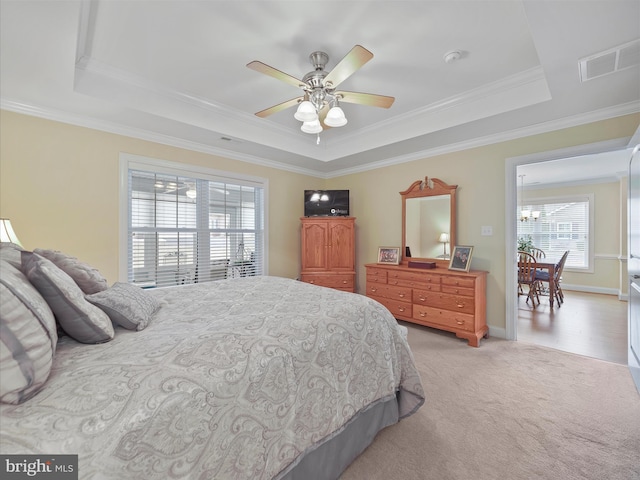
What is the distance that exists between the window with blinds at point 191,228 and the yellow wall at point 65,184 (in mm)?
223

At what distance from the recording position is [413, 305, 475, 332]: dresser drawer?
313 cm

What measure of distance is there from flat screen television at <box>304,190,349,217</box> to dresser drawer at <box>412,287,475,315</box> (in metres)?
1.77

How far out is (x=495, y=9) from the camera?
71.4 inches

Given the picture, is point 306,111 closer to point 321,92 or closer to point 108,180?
point 321,92

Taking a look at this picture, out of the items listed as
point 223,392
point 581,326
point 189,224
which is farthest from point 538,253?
point 223,392

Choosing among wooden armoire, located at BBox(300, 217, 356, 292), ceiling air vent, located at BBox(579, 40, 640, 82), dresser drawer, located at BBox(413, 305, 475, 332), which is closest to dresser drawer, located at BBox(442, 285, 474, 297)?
dresser drawer, located at BBox(413, 305, 475, 332)

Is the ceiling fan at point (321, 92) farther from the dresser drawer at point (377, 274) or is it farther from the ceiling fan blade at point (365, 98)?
the dresser drawer at point (377, 274)

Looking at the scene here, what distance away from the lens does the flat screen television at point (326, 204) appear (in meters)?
4.61

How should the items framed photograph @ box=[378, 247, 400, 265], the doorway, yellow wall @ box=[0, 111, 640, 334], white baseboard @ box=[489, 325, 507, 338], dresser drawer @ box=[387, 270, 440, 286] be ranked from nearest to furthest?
yellow wall @ box=[0, 111, 640, 334], the doorway, white baseboard @ box=[489, 325, 507, 338], dresser drawer @ box=[387, 270, 440, 286], framed photograph @ box=[378, 247, 400, 265]

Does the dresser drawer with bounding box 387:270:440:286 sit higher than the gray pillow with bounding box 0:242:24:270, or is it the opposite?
the gray pillow with bounding box 0:242:24:270

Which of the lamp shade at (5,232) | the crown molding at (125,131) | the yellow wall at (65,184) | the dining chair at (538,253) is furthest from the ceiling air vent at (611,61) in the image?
the dining chair at (538,253)

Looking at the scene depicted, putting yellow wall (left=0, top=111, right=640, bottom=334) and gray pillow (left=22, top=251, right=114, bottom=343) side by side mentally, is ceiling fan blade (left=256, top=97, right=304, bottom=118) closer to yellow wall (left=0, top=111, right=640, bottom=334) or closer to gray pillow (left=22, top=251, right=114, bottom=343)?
yellow wall (left=0, top=111, right=640, bottom=334)

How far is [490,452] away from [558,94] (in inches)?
111

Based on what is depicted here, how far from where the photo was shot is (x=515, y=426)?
1.81 metres
